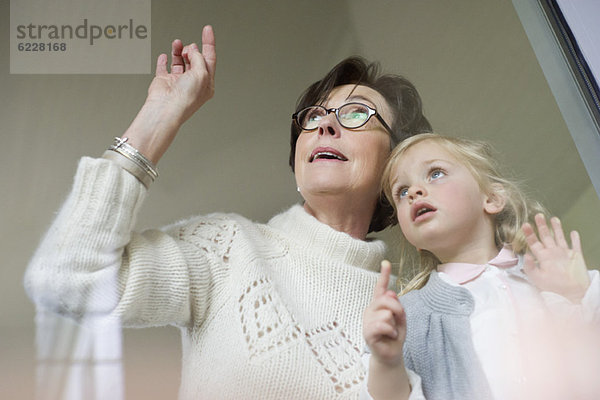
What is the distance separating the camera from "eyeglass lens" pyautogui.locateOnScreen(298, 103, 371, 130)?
33.4 inches

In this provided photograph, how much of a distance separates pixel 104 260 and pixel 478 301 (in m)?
0.45

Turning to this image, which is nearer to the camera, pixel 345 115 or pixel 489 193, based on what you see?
pixel 489 193

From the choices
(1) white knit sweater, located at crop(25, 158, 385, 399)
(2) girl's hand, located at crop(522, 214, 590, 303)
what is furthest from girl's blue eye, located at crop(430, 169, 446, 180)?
(1) white knit sweater, located at crop(25, 158, 385, 399)

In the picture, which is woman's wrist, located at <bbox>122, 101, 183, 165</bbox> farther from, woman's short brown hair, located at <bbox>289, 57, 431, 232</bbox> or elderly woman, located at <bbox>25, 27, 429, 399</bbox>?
woman's short brown hair, located at <bbox>289, 57, 431, 232</bbox>

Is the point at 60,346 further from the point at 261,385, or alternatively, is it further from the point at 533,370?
the point at 533,370

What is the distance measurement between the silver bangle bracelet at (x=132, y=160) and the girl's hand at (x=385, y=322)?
34 centimetres

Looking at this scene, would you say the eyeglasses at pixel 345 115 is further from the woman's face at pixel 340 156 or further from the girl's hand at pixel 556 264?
the girl's hand at pixel 556 264

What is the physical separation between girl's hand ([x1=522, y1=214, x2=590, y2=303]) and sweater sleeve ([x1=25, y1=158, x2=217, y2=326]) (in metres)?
0.45

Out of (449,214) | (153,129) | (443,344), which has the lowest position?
(443,344)

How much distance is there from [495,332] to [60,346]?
47 centimetres

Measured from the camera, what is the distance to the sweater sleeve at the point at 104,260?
0.66 meters

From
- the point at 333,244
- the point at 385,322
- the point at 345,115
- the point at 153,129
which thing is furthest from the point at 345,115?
the point at 385,322

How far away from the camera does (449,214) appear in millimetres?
658

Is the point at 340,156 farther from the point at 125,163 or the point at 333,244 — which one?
the point at 125,163
